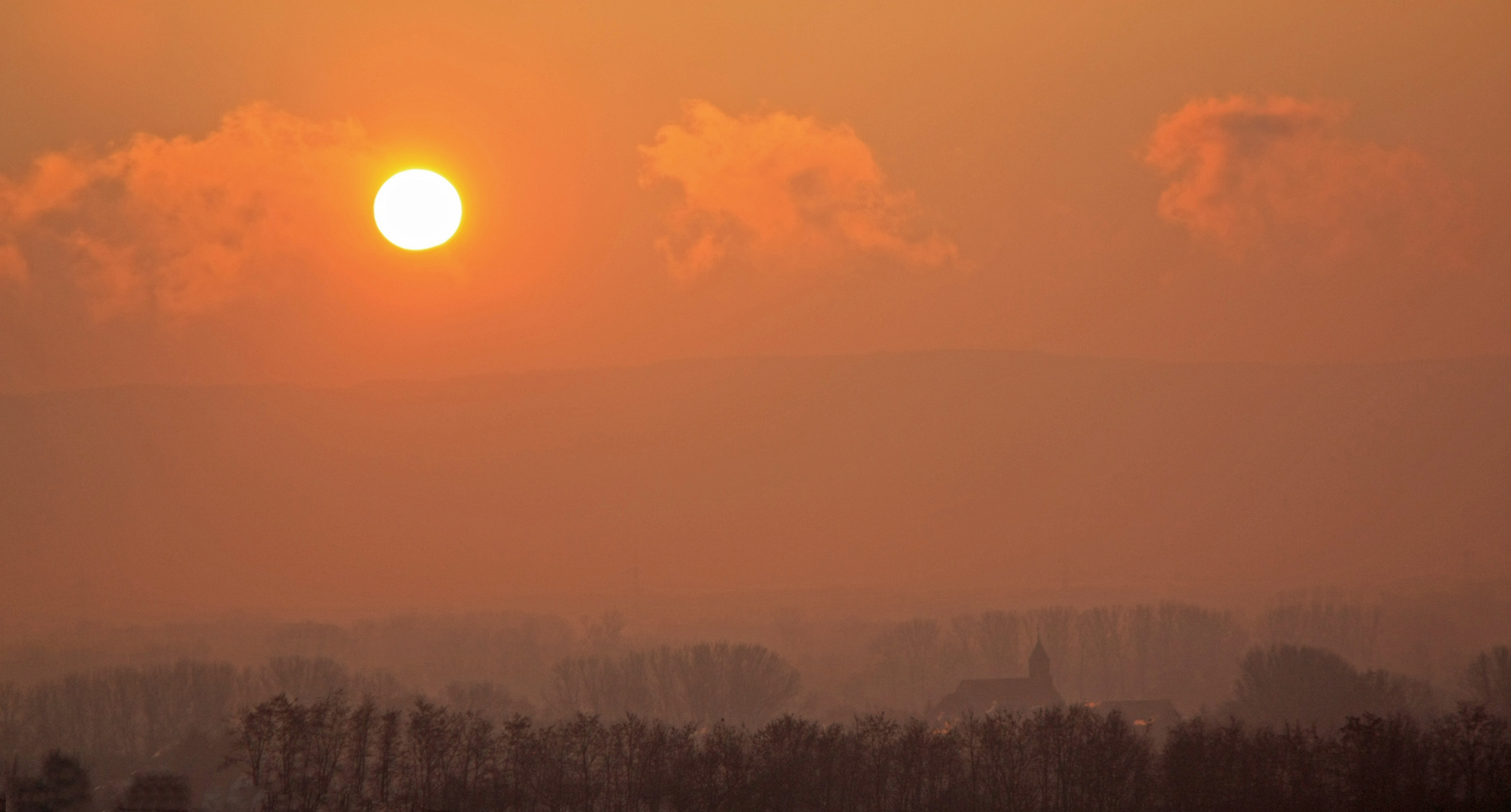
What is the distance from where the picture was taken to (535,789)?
110688 mm

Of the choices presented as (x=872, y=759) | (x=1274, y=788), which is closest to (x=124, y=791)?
(x=872, y=759)

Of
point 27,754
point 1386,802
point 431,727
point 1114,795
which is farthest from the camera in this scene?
point 27,754

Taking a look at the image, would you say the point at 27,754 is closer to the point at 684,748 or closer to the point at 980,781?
the point at 684,748

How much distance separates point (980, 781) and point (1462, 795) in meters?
32.9

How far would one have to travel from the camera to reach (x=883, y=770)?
4368 inches

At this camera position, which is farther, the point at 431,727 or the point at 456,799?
the point at 431,727

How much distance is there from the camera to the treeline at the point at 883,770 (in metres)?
103

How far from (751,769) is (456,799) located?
2114 cm

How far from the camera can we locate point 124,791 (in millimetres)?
129875

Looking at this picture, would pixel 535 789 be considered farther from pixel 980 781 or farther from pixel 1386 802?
pixel 1386 802

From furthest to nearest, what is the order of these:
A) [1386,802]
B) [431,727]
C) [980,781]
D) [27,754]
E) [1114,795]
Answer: [27,754], [431,727], [980,781], [1114,795], [1386,802]

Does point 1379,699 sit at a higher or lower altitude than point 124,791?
higher

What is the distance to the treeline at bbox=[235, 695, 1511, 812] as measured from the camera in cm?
10275

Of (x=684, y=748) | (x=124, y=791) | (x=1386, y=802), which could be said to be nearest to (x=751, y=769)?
(x=684, y=748)
